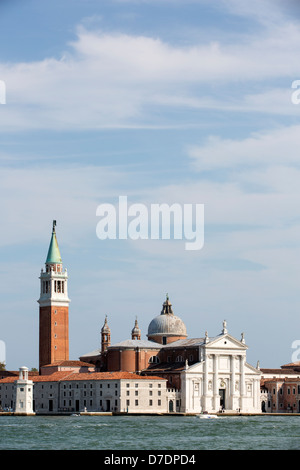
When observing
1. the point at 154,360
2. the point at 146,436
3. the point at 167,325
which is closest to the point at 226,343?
the point at 154,360

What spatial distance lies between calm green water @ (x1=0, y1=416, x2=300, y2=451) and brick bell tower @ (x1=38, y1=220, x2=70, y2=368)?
21254mm

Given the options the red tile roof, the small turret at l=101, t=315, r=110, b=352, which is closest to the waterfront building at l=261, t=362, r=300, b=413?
the red tile roof

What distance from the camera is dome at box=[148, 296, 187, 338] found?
241 feet

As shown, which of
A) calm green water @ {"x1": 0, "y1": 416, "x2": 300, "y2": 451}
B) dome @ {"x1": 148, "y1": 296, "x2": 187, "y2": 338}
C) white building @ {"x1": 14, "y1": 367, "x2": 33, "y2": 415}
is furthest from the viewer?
dome @ {"x1": 148, "y1": 296, "x2": 187, "y2": 338}

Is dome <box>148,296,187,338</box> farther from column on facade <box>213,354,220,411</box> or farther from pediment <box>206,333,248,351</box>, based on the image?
column on facade <box>213,354,220,411</box>

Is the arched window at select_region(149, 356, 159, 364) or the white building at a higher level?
the arched window at select_region(149, 356, 159, 364)

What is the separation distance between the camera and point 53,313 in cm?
7244

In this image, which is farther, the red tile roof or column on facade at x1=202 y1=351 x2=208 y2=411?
A: column on facade at x1=202 y1=351 x2=208 y2=411

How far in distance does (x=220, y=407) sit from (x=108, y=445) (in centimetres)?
3236

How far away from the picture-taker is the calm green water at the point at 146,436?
34.8 meters

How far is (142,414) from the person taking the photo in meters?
63.2

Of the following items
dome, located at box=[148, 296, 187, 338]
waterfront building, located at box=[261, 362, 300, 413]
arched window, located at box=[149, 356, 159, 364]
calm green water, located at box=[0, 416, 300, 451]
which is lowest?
calm green water, located at box=[0, 416, 300, 451]
